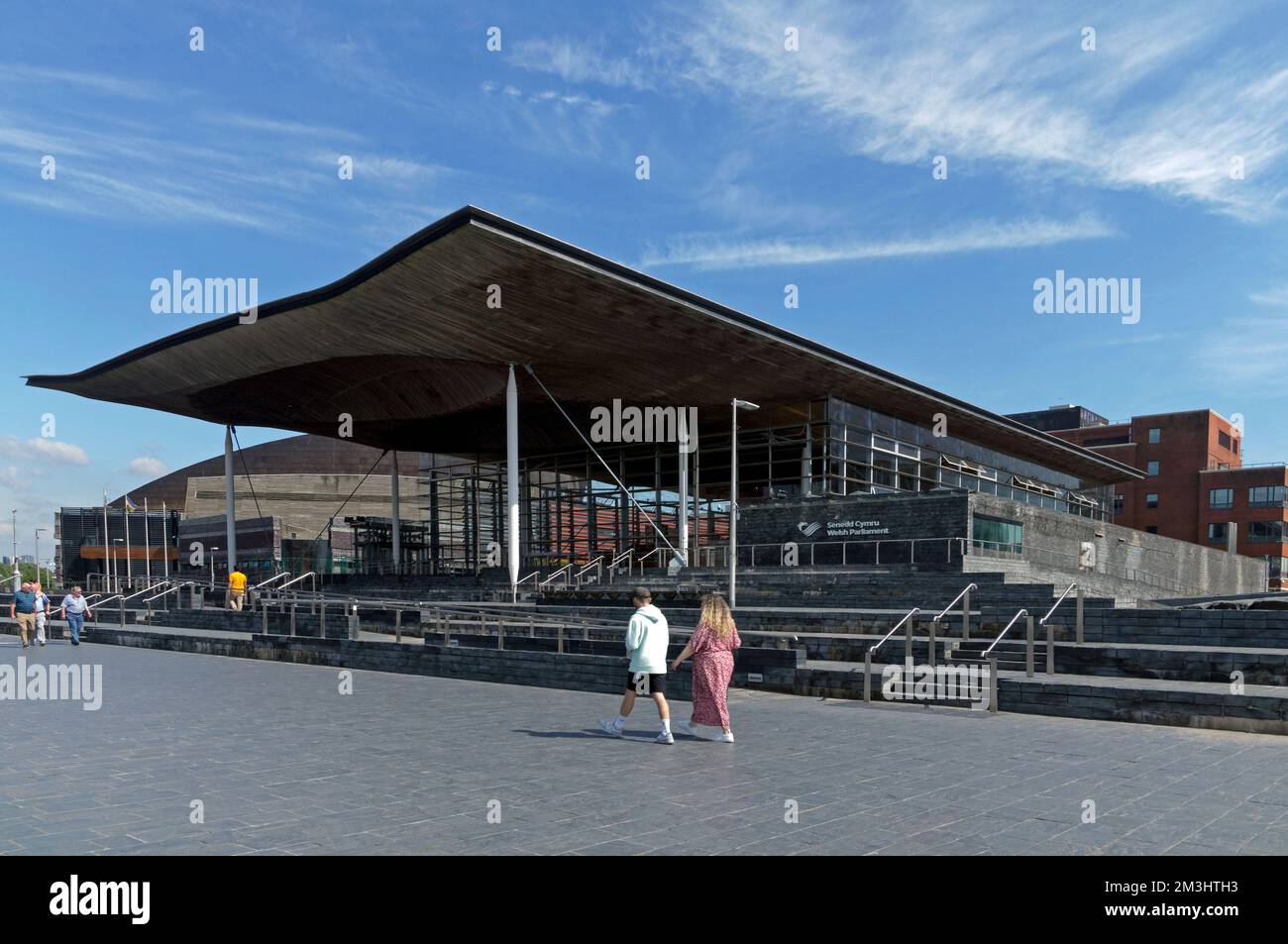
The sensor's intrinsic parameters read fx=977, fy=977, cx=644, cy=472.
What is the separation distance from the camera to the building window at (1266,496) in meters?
78.4

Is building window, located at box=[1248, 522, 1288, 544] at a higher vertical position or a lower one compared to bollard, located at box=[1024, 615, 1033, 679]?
lower

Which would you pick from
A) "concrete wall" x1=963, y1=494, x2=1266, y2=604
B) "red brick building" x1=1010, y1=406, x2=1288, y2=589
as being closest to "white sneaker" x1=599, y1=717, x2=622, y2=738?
"concrete wall" x1=963, y1=494, x2=1266, y2=604

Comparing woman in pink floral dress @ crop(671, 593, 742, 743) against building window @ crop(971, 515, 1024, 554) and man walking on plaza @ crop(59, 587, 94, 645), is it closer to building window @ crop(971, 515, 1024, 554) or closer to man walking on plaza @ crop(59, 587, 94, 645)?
building window @ crop(971, 515, 1024, 554)

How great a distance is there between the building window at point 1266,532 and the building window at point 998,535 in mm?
61559

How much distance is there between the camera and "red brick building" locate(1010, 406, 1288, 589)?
7862 cm

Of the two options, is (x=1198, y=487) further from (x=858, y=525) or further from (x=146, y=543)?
(x=146, y=543)

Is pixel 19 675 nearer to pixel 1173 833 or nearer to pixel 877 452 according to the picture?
pixel 1173 833

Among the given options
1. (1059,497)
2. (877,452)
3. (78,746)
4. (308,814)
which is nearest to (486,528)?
(877,452)

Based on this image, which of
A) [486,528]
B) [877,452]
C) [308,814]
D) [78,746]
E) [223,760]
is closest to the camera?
[308,814]

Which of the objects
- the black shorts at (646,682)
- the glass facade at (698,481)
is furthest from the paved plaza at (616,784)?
the glass facade at (698,481)

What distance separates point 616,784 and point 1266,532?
286ft

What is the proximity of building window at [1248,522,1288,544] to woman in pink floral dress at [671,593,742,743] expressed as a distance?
83797mm
